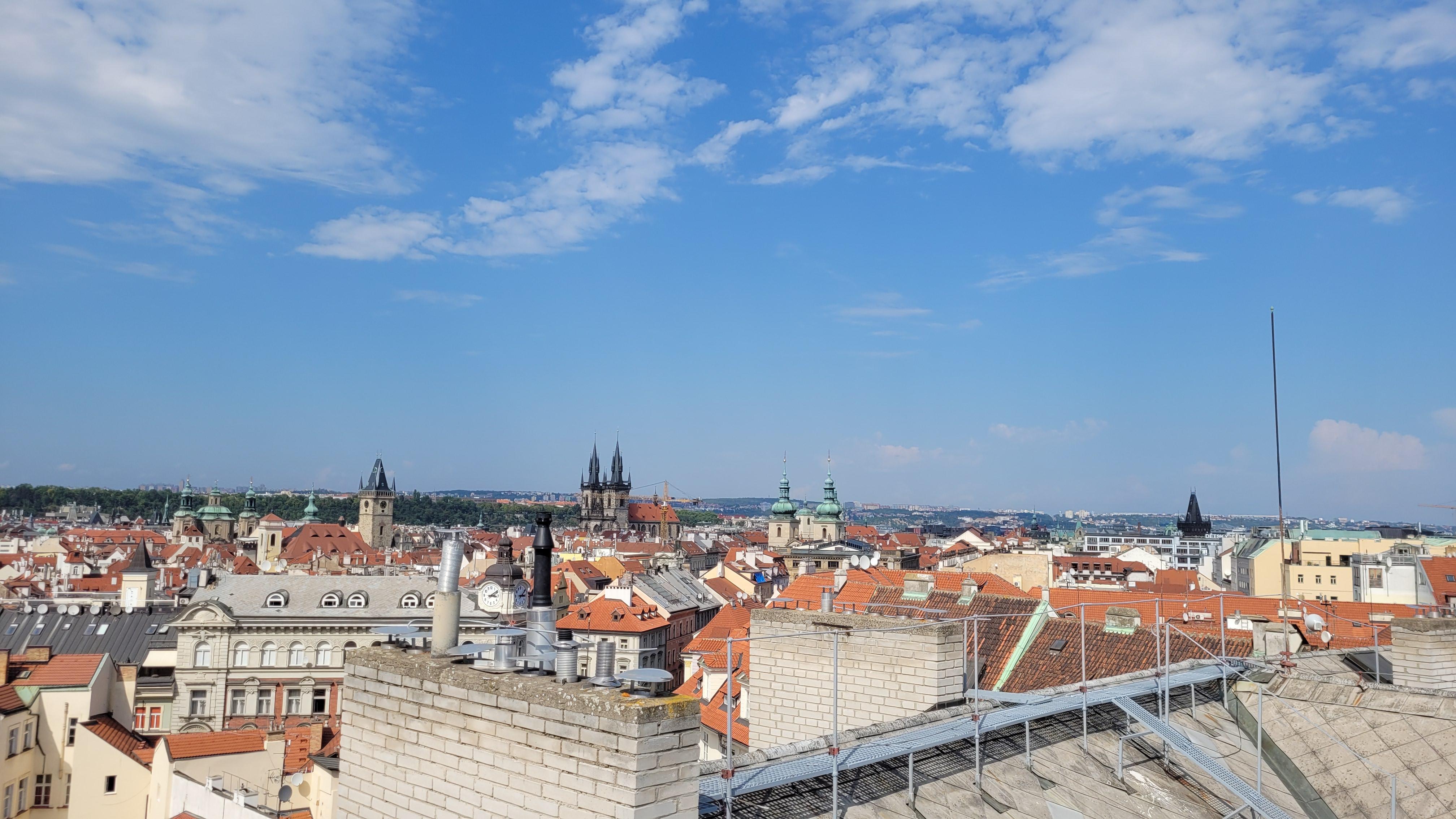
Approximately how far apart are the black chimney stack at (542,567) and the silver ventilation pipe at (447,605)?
61 centimetres

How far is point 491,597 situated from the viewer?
226 ft

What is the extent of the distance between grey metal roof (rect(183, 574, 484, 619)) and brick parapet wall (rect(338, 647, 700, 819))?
5267cm

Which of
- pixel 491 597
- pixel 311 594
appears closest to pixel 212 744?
pixel 311 594

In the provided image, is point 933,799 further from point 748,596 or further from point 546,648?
point 748,596

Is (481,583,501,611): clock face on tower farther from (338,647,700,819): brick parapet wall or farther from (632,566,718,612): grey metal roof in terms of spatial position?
(338,647,700,819): brick parapet wall

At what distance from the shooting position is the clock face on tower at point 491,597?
67938 millimetres

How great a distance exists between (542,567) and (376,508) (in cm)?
18461

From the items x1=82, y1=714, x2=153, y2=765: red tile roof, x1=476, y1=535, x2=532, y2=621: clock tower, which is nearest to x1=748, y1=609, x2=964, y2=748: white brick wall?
x1=82, y1=714, x2=153, y2=765: red tile roof

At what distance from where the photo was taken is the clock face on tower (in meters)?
67.9

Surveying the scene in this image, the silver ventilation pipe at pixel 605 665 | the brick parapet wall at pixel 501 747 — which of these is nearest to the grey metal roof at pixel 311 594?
the brick parapet wall at pixel 501 747

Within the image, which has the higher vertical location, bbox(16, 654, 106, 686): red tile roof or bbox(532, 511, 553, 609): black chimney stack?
bbox(532, 511, 553, 609): black chimney stack

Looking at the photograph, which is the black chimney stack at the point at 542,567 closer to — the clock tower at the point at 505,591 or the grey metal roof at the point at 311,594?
the clock tower at the point at 505,591

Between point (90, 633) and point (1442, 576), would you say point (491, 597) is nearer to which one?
point (90, 633)

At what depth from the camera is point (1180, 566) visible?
13662 cm
